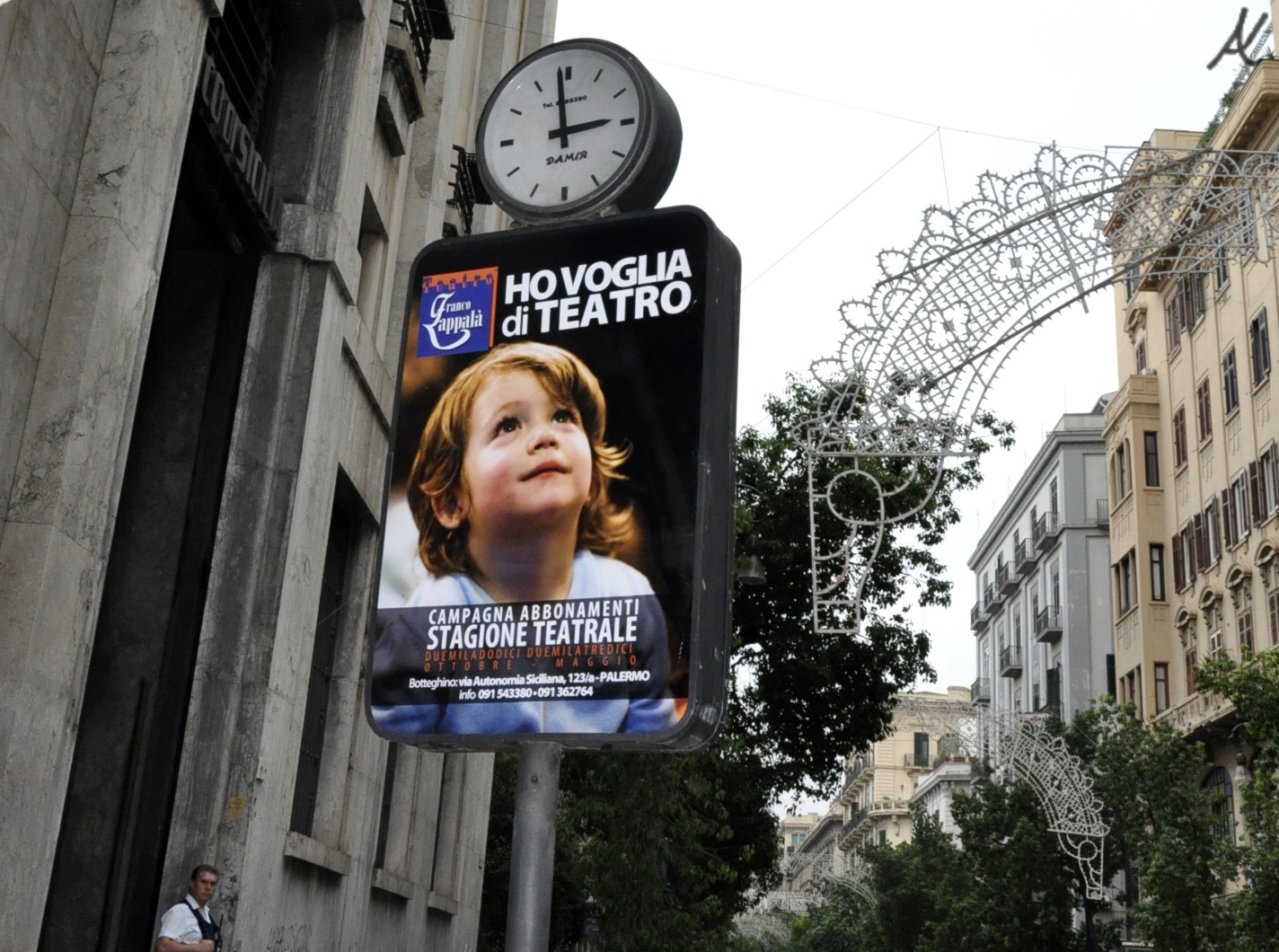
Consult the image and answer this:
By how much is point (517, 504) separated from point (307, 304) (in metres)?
6.49

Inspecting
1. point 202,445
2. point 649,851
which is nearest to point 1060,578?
point 649,851

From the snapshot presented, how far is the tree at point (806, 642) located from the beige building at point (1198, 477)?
7.54 metres

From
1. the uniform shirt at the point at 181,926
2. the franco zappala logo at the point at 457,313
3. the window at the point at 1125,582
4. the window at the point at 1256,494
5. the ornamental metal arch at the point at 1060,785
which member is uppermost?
the window at the point at 1125,582

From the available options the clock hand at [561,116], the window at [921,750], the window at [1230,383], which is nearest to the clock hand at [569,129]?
the clock hand at [561,116]

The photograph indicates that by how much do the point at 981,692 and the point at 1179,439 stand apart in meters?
40.2

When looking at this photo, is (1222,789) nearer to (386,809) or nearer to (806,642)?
(806,642)

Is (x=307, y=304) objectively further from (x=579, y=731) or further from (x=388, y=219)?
(x=579, y=731)

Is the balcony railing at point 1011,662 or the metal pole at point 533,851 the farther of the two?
the balcony railing at point 1011,662

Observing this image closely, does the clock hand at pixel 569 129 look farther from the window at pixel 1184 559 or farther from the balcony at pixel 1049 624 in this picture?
the balcony at pixel 1049 624

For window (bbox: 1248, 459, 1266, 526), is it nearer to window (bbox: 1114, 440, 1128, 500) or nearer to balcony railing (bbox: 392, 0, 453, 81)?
window (bbox: 1114, 440, 1128, 500)

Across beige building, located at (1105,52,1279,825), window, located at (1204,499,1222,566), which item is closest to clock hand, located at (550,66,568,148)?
beige building, located at (1105,52,1279,825)

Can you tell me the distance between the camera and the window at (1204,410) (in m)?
39.5

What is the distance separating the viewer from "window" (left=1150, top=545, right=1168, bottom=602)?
43594 millimetres

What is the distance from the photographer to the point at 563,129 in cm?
611
